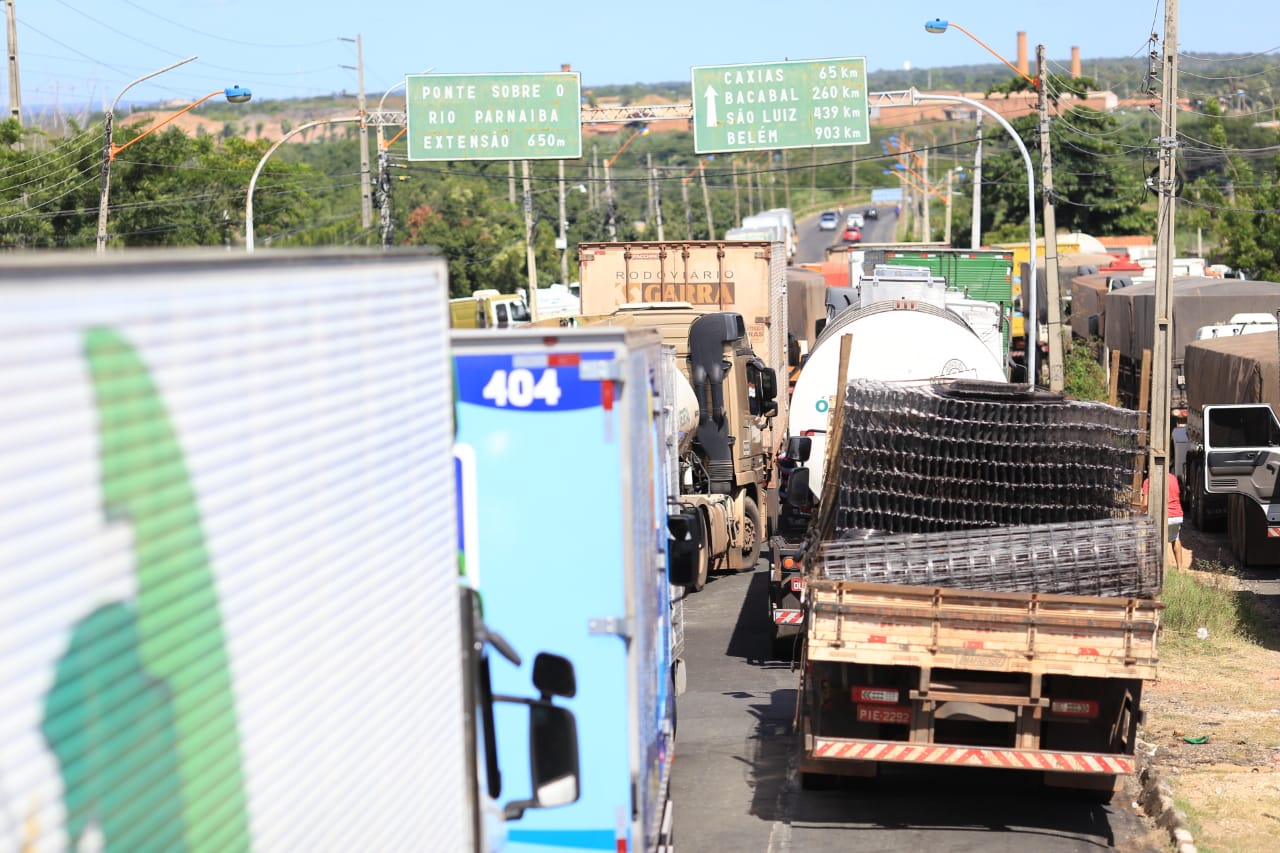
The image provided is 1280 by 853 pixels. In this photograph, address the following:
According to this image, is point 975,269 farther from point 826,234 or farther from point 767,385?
point 826,234

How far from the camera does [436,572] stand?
191 inches

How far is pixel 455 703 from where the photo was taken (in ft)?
16.7

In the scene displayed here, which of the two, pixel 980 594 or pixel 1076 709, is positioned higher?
pixel 980 594

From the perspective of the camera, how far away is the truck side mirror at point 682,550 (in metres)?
8.58

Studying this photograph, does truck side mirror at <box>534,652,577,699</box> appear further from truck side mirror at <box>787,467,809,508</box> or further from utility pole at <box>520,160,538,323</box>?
utility pole at <box>520,160,538,323</box>

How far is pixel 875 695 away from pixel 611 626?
4.41 metres

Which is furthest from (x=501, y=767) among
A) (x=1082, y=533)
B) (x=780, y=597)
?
(x=780, y=597)

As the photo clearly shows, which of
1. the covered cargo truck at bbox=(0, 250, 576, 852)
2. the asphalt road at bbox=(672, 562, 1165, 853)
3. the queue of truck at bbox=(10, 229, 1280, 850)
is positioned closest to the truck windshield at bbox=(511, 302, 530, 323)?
the queue of truck at bbox=(10, 229, 1280, 850)

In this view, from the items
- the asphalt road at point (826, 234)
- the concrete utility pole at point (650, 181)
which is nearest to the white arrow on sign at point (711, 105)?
the concrete utility pole at point (650, 181)

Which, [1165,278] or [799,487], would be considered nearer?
[799,487]

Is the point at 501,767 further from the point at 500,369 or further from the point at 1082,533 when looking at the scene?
the point at 1082,533

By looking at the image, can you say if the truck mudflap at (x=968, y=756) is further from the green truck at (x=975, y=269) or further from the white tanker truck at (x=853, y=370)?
the green truck at (x=975, y=269)

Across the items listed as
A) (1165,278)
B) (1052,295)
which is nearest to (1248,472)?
(1165,278)

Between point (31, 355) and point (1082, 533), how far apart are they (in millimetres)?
8513
